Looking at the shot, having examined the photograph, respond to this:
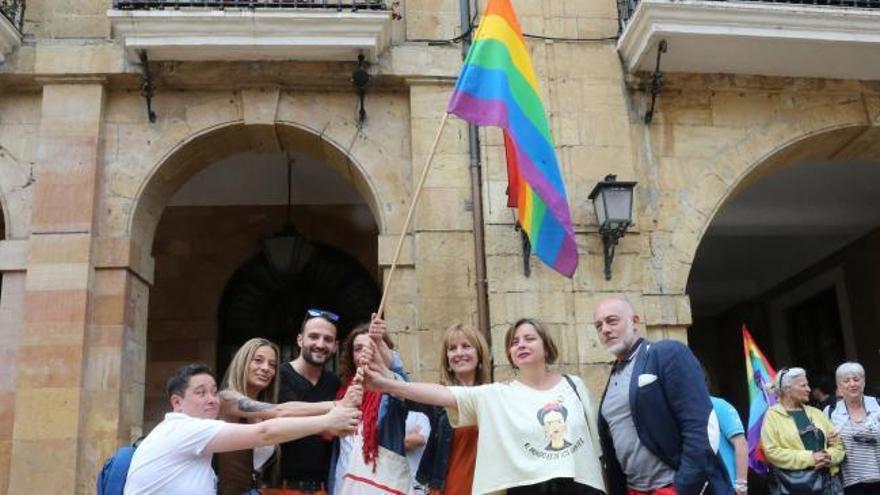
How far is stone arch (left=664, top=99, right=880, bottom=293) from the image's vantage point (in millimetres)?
7285

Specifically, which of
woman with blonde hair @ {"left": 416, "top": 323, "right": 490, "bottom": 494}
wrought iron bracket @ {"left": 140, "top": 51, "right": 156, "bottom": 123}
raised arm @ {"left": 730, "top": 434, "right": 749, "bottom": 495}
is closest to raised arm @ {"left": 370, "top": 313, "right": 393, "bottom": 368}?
woman with blonde hair @ {"left": 416, "top": 323, "right": 490, "bottom": 494}

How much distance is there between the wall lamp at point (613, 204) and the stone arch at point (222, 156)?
1675mm

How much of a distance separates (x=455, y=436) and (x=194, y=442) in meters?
1.27

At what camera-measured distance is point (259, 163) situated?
9266 millimetres

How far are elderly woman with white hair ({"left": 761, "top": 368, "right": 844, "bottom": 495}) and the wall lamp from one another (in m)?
1.58

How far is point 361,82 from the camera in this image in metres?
7.22

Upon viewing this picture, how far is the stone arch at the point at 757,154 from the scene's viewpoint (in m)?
7.29

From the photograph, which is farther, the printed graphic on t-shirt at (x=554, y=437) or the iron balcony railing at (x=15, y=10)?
the iron balcony railing at (x=15, y=10)

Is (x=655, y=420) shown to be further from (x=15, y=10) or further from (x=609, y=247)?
Answer: (x=15, y=10)

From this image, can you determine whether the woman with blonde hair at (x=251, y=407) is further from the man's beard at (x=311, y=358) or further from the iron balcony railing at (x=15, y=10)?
the iron balcony railing at (x=15, y=10)

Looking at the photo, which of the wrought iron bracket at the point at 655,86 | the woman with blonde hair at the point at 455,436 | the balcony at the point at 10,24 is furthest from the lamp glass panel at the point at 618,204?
the balcony at the point at 10,24

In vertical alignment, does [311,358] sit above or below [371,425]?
above

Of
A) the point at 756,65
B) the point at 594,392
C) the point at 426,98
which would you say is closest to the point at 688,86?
the point at 756,65

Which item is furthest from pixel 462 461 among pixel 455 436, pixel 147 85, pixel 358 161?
pixel 147 85
